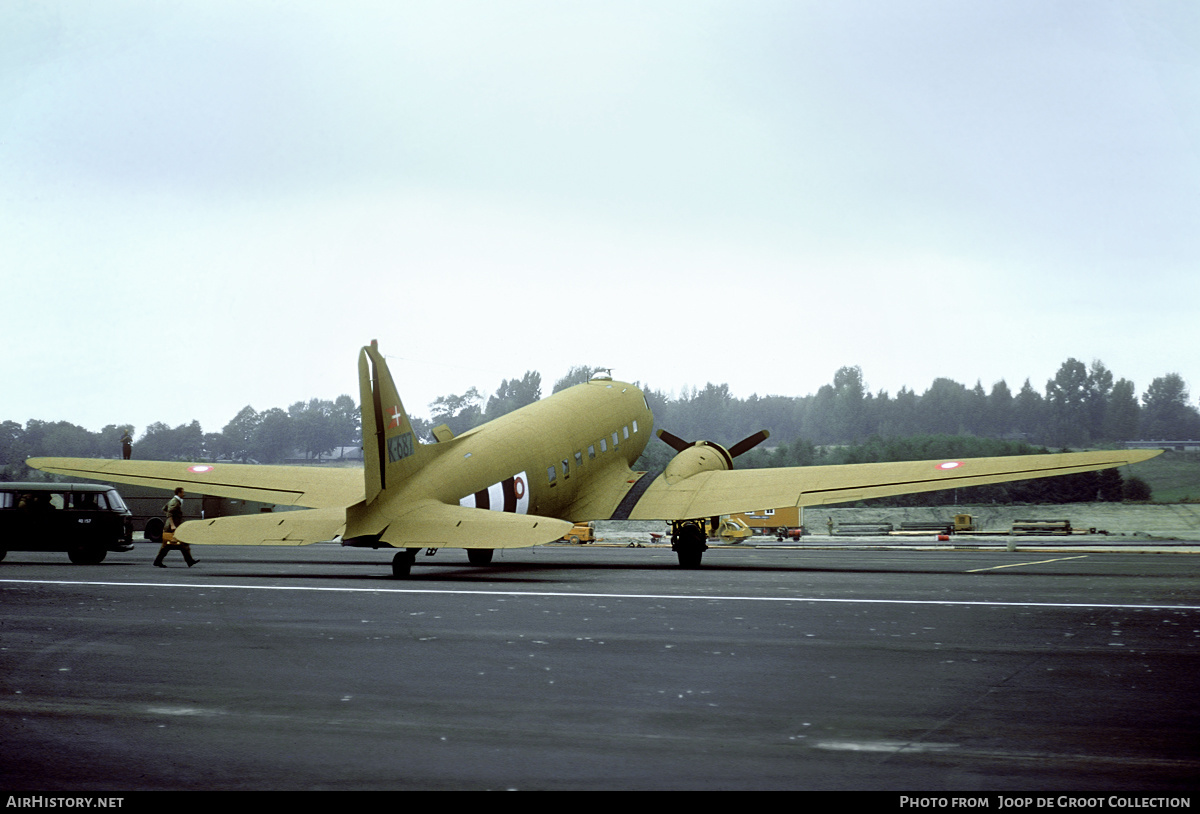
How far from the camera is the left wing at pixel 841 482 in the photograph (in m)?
26.2

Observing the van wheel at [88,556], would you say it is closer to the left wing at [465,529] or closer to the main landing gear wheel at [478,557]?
the main landing gear wheel at [478,557]

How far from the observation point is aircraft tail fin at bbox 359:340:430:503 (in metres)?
23.7

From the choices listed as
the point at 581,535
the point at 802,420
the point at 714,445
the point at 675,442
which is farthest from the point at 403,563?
the point at 802,420

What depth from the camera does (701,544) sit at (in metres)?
31.1

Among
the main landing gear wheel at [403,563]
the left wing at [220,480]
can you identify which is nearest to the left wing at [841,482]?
the main landing gear wheel at [403,563]

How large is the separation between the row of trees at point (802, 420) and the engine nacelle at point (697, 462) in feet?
158

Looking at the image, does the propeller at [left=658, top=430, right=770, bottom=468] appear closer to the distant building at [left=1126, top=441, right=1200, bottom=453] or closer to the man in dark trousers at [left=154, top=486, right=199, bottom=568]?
the man in dark trousers at [left=154, top=486, right=199, bottom=568]

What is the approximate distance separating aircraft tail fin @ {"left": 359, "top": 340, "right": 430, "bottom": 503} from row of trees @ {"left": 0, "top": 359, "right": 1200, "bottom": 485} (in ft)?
176

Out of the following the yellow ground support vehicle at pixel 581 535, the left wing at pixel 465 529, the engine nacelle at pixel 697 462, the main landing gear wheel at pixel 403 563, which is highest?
the engine nacelle at pixel 697 462

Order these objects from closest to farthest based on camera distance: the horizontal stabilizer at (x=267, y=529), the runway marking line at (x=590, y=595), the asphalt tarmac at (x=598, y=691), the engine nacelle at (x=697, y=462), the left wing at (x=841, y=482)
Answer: the asphalt tarmac at (x=598, y=691) < the runway marking line at (x=590, y=595) < the horizontal stabilizer at (x=267, y=529) < the left wing at (x=841, y=482) < the engine nacelle at (x=697, y=462)

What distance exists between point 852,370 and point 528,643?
159m

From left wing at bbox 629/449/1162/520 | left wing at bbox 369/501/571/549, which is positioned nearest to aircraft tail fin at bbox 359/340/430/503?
left wing at bbox 369/501/571/549

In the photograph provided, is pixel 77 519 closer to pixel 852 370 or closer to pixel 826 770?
pixel 826 770
